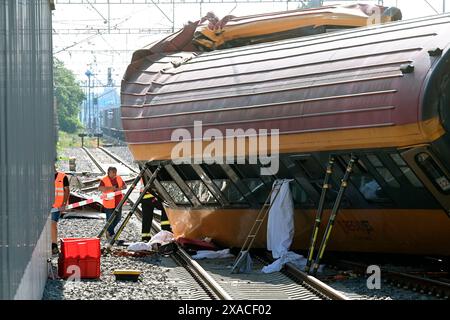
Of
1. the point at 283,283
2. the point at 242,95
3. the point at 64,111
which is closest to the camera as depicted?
the point at 283,283

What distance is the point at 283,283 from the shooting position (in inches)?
494

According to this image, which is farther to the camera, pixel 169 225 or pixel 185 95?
pixel 169 225

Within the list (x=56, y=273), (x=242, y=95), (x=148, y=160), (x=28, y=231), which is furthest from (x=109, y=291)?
(x=148, y=160)

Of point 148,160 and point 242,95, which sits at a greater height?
point 242,95

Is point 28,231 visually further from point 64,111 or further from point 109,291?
point 64,111

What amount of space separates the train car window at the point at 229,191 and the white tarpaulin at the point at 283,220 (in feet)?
4.26

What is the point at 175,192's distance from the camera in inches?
669

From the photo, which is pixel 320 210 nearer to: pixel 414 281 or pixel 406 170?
pixel 406 170

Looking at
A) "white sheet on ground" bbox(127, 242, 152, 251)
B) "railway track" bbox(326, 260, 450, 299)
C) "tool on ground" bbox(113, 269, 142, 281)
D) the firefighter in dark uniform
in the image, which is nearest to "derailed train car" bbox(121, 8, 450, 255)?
"railway track" bbox(326, 260, 450, 299)

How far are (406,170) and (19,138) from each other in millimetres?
5617

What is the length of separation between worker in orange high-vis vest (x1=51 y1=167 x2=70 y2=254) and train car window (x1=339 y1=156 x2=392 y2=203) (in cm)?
491

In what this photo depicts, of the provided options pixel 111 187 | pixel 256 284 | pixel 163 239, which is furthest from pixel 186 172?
pixel 256 284
